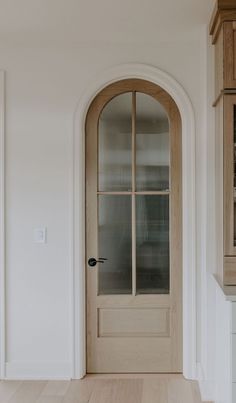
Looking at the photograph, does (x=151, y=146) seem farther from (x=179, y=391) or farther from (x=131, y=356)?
(x=179, y=391)

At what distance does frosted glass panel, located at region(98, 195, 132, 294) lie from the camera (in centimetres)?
374

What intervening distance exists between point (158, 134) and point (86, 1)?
1188 mm

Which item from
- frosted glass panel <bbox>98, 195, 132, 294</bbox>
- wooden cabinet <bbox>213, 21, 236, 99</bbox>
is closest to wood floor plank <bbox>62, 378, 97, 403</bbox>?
frosted glass panel <bbox>98, 195, 132, 294</bbox>

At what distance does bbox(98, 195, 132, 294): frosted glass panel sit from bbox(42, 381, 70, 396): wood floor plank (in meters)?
0.77

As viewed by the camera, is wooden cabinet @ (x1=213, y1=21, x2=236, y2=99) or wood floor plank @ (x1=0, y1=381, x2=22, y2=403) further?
wood floor plank @ (x1=0, y1=381, x2=22, y2=403)

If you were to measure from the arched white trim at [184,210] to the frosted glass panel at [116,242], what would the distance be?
161mm

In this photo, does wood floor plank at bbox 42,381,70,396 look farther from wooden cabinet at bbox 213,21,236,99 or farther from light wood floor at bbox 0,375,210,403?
wooden cabinet at bbox 213,21,236,99

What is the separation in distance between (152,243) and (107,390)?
1.11 m

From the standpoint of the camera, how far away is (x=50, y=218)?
3.69m

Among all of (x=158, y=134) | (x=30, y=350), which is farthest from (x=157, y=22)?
(x=30, y=350)

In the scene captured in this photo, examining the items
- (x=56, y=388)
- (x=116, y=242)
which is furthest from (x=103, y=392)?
(x=116, y=242)

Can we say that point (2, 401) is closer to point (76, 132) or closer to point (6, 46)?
point (76, 132)

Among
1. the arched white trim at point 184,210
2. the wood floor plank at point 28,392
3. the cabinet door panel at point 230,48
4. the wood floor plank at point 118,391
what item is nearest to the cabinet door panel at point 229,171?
the cabinet door panel at point 230,48

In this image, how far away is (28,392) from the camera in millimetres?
3453
